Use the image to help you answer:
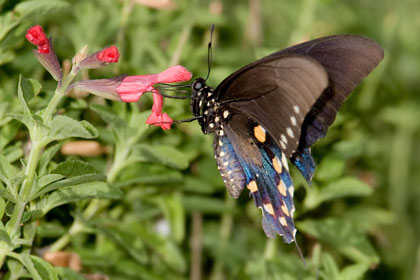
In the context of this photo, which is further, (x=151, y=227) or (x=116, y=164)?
(x=151, y=227)

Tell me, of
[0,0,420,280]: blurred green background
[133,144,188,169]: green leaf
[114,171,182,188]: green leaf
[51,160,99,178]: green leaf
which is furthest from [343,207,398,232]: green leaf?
[51,160,99,178]: green leaf

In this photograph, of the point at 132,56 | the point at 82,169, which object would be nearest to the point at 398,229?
the point at 132,56

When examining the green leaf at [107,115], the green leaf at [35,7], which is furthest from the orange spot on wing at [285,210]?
the green leaf at [35,7]

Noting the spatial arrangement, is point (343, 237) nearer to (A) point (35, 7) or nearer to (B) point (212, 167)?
(B) point (212, 167)

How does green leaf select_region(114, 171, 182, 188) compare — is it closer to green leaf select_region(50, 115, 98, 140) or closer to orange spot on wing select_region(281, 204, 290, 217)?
orange spot on wing select_region(281, 204, 290, 217)

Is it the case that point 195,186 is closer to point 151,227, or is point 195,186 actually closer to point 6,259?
point 151,227

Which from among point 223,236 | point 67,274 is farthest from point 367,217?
point 67,274

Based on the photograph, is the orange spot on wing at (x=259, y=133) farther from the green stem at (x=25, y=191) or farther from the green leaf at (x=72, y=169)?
the green stem at (x=25, y=191)
